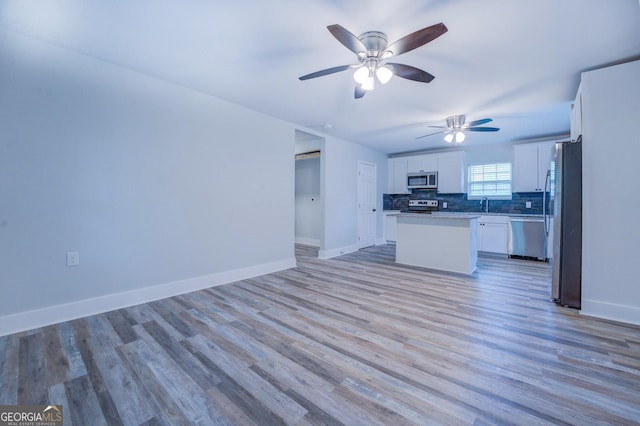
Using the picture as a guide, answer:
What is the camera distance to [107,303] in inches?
104

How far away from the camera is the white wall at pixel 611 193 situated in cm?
249

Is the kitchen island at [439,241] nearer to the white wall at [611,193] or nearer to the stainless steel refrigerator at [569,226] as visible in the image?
the stainless steel refrigerator at [569,226]

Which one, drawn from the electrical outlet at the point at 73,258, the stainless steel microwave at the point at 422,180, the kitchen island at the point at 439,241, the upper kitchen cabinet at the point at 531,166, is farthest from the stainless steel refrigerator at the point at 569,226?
the electrical outlet at the point at 73,258

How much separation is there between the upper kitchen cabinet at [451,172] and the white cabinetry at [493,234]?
3.30 ft

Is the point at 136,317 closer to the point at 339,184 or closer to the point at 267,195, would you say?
the point at 267,195

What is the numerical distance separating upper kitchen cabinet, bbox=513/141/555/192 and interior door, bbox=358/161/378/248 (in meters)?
3.14

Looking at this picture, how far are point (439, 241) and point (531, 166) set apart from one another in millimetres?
3086

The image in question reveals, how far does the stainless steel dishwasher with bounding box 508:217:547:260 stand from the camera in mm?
5070

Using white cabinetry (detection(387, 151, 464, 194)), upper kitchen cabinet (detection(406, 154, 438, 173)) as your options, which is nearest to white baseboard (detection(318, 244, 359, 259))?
white cabinetry (detection(387, 151, 464, 194))

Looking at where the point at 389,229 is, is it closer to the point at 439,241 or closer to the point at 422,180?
the point at 422,180

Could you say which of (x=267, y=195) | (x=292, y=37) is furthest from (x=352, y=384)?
(x=267, y=195)

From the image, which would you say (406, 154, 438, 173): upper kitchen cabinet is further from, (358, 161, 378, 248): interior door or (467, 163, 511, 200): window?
(358, 161, 378, 248): interior door

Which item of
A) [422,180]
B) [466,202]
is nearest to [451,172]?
[422,180]

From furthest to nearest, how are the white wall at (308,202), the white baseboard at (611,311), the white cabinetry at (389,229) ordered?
1. the white cabinetry at (389,229)
2. the white wall at (308,202)
3. the white baseboard at (611,311)
